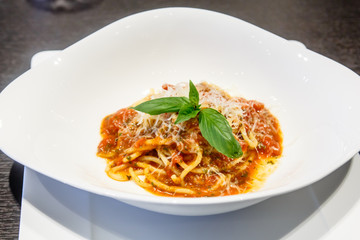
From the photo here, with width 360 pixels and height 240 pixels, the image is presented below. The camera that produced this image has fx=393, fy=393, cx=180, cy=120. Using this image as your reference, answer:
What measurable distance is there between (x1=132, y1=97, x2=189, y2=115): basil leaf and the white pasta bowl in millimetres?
459

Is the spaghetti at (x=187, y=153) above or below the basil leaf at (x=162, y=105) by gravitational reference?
below

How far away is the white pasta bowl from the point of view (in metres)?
1.97

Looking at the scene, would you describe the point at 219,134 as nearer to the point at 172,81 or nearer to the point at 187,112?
the point at 187,112

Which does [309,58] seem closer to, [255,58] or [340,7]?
[255,58]

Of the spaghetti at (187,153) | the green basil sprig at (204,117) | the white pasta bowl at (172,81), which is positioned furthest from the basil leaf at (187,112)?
the white pasta bowl at (172,81)

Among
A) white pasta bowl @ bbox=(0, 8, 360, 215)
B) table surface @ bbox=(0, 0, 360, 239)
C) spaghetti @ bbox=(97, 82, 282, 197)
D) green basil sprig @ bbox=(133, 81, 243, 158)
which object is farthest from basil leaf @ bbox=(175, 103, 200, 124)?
table surface @ bbox=(0, 0, 360, 239)

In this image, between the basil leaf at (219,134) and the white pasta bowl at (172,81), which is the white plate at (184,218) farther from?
the basil leaf at (219,134)

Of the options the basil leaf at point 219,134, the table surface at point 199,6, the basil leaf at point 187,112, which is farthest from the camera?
the table surface at point 199,6

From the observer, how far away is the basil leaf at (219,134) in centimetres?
217

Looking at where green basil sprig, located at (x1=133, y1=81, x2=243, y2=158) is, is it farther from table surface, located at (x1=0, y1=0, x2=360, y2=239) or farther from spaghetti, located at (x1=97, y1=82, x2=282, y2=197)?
table surface, located at (x1=0, y1=0, x2=360, y2=239)

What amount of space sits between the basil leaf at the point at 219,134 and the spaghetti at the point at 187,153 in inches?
7.3

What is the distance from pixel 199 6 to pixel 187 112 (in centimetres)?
285

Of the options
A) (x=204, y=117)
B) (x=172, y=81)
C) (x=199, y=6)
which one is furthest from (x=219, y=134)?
(x=199, y=6)

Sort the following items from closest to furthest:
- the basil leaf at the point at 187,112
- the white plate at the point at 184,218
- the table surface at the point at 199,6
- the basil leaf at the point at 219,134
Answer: the white plate at the point at 184,218, the basil leaf at the point at 219,134, the basil leaf at the point at 187,112, the table surface at the point at 199,6
